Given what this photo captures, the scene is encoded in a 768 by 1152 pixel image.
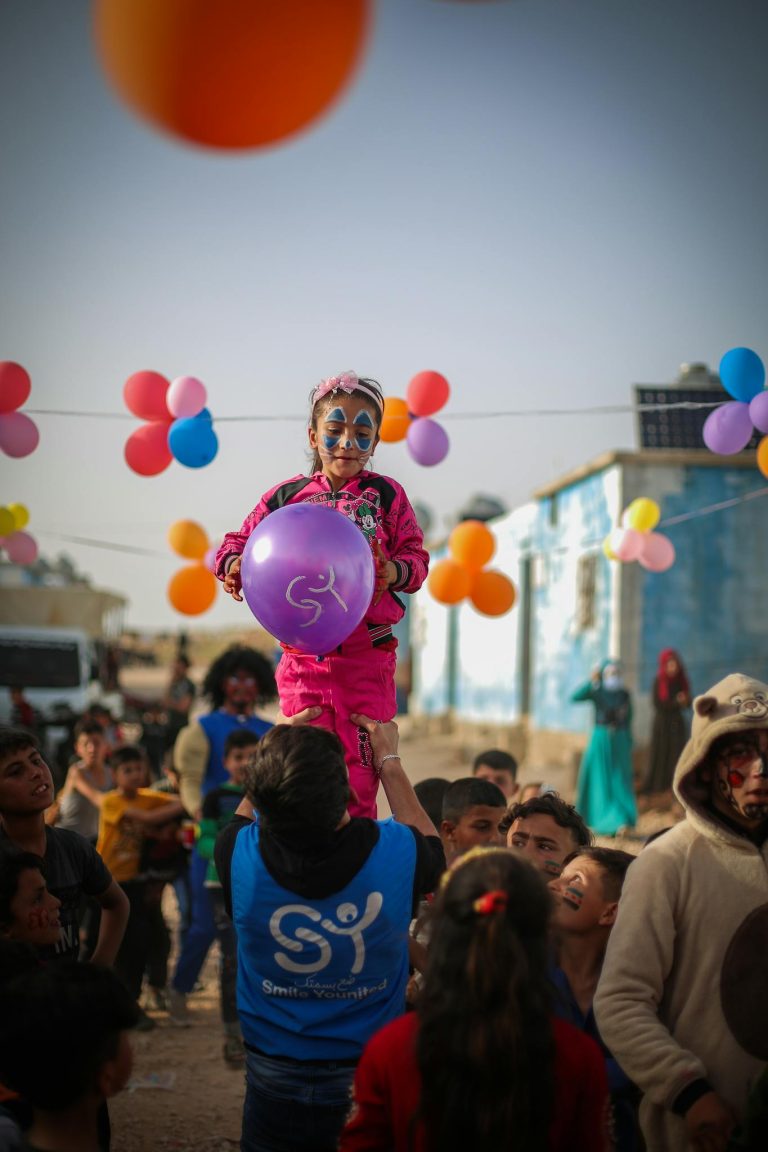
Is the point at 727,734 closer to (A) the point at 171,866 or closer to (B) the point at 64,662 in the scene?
(A) the point at 171,866

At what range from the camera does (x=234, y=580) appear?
11.3ft

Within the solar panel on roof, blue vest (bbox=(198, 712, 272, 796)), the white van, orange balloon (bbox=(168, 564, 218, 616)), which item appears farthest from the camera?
the solar panel on roof

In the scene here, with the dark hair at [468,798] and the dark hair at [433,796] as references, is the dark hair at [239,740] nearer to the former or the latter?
the dark hair at [433,796]

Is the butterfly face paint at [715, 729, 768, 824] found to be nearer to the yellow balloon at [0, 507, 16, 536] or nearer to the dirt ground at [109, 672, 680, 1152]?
the dirt ground at [109, 672, 680, 1152]

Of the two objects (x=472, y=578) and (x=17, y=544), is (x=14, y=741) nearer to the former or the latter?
(x=472, y=578)

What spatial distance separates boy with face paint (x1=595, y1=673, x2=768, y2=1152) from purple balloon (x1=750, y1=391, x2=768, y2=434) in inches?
215

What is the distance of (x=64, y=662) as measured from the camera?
51.0 ft

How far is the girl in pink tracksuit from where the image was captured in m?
3.34

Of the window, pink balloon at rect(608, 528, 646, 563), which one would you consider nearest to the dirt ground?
pink balloon at rect(608, 528, 646, 563)

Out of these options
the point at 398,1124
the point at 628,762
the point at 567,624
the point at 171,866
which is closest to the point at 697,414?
the point at 567,624

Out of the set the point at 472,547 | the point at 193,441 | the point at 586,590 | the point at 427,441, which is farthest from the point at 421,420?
the point at 586,590

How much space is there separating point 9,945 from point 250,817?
0.71 m

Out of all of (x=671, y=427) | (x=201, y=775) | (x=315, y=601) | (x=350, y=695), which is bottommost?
(x=201, y=775)

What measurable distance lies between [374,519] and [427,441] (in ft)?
16.6
